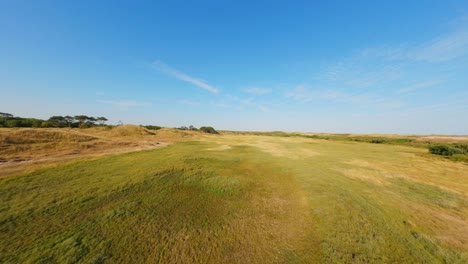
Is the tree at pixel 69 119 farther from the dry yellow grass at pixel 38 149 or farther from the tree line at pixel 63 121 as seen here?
the dry yellow grass at pixel 38 149

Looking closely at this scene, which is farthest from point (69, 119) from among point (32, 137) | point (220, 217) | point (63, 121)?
point (220, 217)

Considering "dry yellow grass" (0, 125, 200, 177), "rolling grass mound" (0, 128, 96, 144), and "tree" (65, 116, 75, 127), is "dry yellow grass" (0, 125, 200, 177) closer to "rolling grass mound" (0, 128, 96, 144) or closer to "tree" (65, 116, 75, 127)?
"rolling grass mound" (0, 128, 96, 144)

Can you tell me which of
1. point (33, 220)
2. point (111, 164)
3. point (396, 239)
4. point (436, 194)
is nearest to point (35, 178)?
point (111, 164)

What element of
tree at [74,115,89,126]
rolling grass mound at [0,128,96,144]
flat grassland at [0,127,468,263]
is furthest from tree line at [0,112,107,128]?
flat grassland at [0,127,468,263]

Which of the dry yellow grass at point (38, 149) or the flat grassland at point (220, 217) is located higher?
the dry yellow grass at point (38, 149)

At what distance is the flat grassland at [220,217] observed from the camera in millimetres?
5133

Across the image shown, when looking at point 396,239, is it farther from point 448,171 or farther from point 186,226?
point 448,171

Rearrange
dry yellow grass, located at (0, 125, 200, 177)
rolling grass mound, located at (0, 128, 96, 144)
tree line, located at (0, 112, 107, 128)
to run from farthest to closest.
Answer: tree line, located at (0, 112, 107, 128) → rolling grass mound, located at (0, 128, 96, 144) → dry yellow grass, located at (0, 125, 200, 177)

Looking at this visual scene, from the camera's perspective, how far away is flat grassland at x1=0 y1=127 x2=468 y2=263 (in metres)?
5.13

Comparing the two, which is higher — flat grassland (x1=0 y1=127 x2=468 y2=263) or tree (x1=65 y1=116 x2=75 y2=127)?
tree (x1=65 y1=116 x2=75 y2=127)

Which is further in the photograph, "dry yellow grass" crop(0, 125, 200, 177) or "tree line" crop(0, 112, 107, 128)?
"tree line" crop(0, 112, 107, 128)

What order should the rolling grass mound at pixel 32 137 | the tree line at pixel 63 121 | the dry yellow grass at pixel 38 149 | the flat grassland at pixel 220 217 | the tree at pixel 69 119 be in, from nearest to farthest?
1. the flat grassland at pixel 220 217
2. the dry yellow grass at pixel 38 149
3. the rolling grass mound at pixel 32 137
4. the tree line at pixel 63 121
5. the tree at pixel 69 119

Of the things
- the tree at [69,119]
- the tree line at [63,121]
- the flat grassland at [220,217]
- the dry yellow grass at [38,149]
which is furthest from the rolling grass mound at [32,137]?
the tree at [69,119]

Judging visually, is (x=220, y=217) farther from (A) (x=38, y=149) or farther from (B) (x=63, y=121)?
(B) (x=63, y=121)
